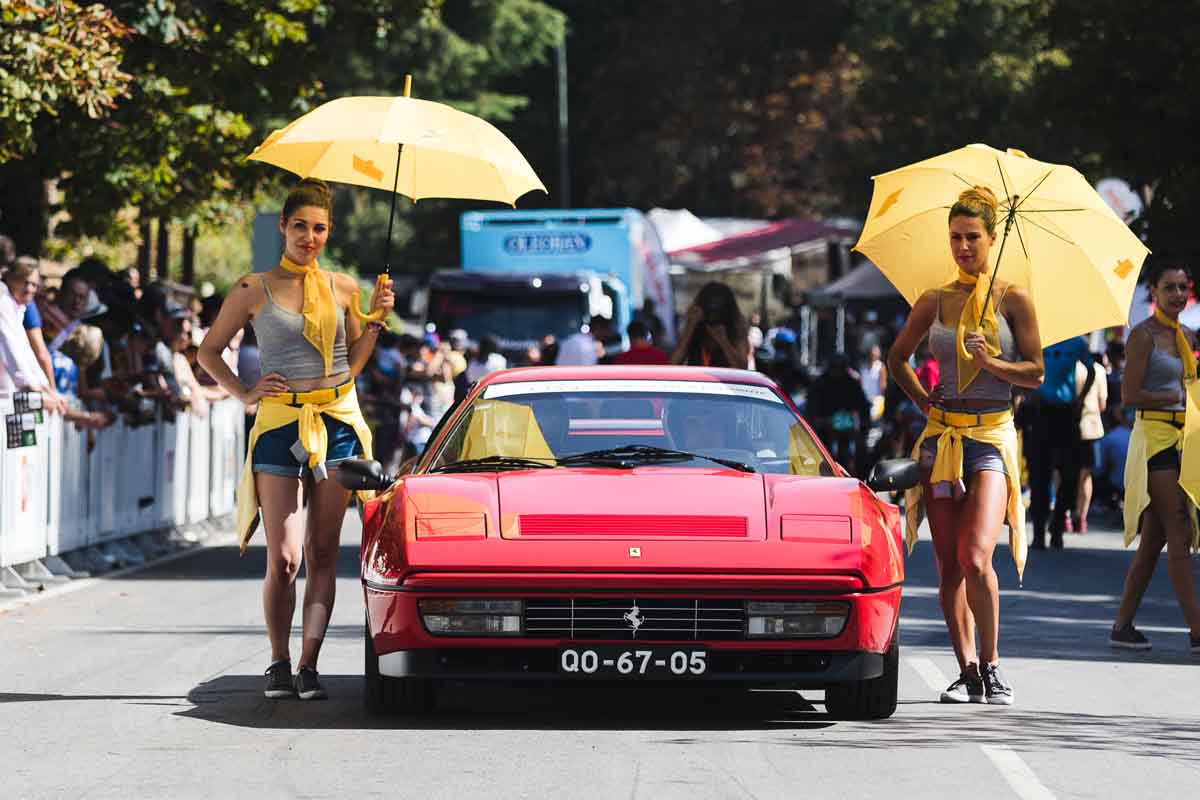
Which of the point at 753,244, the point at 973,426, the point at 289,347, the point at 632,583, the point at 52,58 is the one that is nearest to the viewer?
the point at 632,583

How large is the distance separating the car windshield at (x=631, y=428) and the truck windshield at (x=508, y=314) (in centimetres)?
1845

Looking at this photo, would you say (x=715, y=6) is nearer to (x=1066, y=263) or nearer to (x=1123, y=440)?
(x=1123, y=440)

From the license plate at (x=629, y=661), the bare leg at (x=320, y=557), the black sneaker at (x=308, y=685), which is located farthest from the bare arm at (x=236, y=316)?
the license plate at (x=629, y=661)

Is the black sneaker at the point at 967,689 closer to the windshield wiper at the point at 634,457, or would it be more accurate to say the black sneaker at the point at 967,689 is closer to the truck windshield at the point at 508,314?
the windshield wiper at the point at 634,457

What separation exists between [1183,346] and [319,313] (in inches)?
181

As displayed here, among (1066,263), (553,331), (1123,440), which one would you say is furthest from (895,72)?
(1066,263)

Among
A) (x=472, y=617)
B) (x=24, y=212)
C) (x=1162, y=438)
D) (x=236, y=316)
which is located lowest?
(x=472, y=617)

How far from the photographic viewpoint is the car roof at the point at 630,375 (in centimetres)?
980

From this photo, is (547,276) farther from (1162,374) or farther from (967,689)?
(967,689)

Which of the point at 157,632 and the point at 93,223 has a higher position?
the point at 93,223

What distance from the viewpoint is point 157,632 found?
12.2 m

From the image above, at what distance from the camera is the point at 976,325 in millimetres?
9508

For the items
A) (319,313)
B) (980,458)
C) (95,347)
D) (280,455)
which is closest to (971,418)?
(980,458)

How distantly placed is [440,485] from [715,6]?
54953mm
